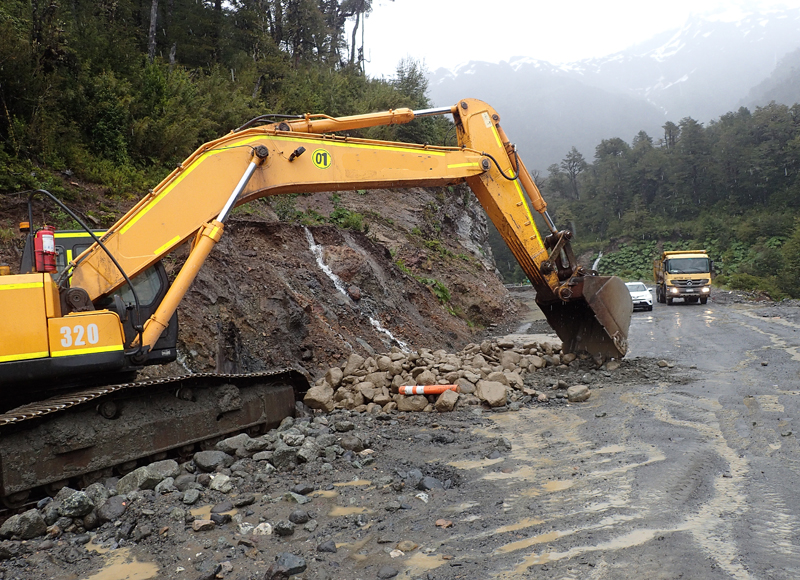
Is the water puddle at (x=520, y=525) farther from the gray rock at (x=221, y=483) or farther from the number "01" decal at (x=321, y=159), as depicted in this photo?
the number "01" decal at (x=321, y=159)

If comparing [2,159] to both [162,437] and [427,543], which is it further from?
[427,543]

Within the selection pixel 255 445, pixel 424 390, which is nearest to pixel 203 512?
pixel 255 445

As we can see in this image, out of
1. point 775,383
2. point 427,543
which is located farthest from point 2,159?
point 775,383

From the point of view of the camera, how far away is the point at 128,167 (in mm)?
13102

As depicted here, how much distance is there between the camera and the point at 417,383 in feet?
25.8

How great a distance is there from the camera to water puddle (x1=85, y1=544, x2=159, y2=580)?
3500 millimetres

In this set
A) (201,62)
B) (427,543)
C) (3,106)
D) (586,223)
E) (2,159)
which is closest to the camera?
(427,543)

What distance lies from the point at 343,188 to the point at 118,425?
3.79 meters

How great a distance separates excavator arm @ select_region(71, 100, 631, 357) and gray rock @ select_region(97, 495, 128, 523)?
5.23 feet

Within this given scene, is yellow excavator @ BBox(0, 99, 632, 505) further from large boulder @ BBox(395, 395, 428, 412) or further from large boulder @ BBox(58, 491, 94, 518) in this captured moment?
large boulder @ BBox(395, 395, 428, 412)

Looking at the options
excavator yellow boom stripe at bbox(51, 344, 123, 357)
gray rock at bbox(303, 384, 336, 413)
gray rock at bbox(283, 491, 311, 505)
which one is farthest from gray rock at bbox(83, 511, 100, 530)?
gray rock at bbox(303, 384, 336, 413)

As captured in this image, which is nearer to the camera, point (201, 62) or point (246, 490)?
point (246, 490)

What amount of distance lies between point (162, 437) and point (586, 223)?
281 feet

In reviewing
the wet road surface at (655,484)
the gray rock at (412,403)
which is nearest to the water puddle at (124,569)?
the wet road surface at (655,484)
